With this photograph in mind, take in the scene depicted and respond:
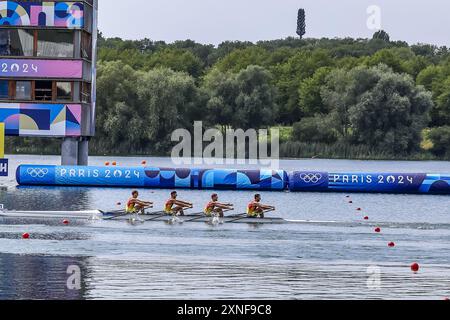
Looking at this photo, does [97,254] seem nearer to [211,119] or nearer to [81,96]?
[81,96]

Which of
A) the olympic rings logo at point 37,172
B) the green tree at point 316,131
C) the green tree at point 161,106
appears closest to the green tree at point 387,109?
the green tree at point 316,131

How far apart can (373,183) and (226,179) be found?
9289 millimetres

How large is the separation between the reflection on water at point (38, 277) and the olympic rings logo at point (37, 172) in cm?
3462

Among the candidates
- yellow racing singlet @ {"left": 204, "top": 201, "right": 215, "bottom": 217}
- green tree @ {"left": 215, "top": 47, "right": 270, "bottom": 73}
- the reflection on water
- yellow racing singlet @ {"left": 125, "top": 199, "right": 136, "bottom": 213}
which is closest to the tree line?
green tree @ {"left": 215, "top": 47, "right": 270, "bottom": 73}

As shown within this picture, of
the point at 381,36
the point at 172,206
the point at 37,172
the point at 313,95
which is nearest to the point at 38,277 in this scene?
the point at 172,206

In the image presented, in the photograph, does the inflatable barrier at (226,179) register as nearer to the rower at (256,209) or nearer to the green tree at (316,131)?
the rower at (256,209)

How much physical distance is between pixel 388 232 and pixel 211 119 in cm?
7644

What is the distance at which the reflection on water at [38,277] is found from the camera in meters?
26.2

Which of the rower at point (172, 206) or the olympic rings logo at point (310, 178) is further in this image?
the olympic rings logo at point (310, 178)

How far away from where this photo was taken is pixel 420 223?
48625 mm

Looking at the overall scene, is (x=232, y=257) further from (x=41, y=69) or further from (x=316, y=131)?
(x=316, y=131)

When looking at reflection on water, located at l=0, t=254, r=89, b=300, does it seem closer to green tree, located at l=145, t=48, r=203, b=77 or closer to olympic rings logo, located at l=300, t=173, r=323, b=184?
olympic rings logo, located at l=300, t=173, r=323, b=184

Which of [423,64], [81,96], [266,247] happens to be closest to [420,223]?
[266,247]

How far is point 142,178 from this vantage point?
6856 cm
